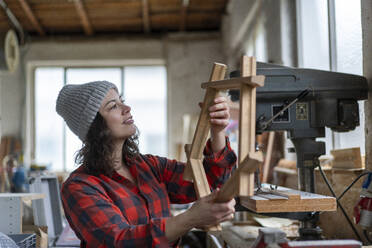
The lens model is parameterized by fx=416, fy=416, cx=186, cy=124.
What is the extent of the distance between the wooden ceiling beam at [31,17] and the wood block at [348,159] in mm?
5931

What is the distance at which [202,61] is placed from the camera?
7.77 meters

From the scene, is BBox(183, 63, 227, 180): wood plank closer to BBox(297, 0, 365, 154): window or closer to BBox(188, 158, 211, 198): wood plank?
BBox(188, 158, 211, 198): wood plank

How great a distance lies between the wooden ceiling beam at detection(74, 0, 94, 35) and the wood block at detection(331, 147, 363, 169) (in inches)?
217

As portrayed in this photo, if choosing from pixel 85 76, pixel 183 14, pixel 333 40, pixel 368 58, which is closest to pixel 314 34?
pixel 333 40

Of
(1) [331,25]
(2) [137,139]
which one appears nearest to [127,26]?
(1) [331,25]

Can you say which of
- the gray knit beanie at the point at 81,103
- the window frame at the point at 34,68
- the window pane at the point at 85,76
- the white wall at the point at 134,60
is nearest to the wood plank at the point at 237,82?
the gray knit beanie at the point at 81,103

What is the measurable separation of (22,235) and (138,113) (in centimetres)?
625

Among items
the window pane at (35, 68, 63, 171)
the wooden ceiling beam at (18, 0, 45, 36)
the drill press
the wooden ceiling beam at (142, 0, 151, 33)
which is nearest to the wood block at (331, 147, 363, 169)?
the drill press

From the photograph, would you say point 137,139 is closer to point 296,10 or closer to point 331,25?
point 331,25

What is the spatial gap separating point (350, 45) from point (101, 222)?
5.63ft

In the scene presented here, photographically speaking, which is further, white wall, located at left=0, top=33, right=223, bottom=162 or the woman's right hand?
white wall, located at left=0, top=33, right=223, bottom=162

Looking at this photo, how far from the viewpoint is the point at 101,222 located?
1.25 metres

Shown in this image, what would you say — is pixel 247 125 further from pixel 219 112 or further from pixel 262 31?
pixel 262 31

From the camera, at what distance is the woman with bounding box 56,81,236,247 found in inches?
48.6
